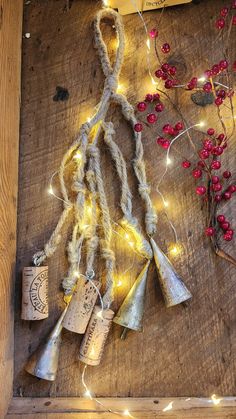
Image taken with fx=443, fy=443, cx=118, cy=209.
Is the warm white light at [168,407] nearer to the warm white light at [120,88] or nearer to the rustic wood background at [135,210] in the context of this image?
the rustic wood background at [135,210]

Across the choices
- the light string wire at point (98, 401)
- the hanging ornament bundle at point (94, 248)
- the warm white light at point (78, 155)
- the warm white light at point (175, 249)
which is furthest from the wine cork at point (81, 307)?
the warm white light at point (78, 155)

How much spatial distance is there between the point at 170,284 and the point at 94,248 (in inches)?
8.6

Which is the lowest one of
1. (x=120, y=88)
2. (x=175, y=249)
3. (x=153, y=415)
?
(x=153, y=415)

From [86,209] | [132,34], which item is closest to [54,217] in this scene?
[86,209]

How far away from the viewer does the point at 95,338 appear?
1.10 m

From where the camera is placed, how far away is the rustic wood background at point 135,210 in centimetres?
114

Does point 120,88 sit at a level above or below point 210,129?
above

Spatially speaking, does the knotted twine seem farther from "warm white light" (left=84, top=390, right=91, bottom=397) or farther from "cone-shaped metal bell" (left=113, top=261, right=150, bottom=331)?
"warm white light" (left=84, top=390, right=91, bottom=397)

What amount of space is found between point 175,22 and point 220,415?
42.6 inches

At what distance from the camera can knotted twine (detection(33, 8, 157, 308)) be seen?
116 cm

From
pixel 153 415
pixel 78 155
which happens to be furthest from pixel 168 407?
pixel 78 155

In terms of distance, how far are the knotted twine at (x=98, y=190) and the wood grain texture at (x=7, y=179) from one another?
0.33 ft

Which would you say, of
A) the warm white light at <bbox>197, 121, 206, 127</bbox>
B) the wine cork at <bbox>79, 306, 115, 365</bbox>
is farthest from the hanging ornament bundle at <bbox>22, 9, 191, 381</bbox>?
the warm white light at <bbox>197, 121, 206, 127</bbox>

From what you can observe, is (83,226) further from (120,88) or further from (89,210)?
(120,88)
